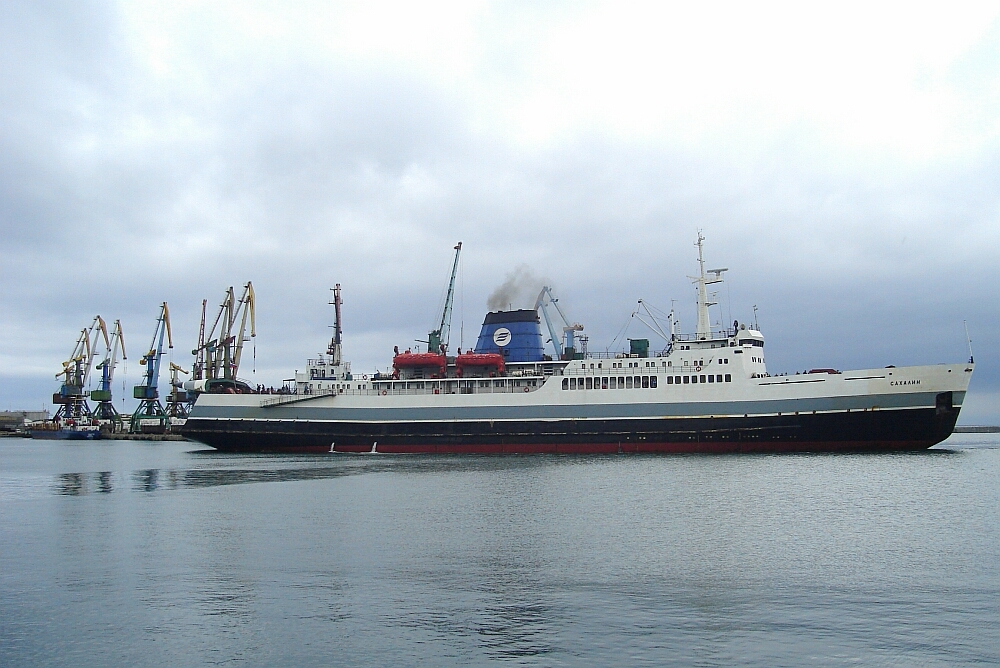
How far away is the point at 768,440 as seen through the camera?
45844 millimetres

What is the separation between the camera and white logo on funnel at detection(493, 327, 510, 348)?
54812 millimetres

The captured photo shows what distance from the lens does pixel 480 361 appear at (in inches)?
2090

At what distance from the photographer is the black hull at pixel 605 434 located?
145 feet

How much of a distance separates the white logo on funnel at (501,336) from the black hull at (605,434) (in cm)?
681

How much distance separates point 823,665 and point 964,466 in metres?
35.3

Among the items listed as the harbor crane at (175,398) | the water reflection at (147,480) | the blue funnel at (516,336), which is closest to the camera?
the water reflection at (147,480)

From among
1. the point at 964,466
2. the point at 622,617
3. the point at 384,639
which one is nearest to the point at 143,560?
the point at 384,639

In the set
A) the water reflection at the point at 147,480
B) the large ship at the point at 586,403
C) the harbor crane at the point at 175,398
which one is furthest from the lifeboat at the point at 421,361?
the harbor crane at the point at 175,398

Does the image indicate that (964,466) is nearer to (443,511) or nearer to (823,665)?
(443,511)

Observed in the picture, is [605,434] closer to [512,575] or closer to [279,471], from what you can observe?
[279,471]

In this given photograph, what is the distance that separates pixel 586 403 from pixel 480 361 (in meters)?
8.24

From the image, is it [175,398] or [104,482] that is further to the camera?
[175,398]

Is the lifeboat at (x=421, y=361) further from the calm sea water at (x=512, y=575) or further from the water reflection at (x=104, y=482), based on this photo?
the calm sea water at (x=512, y=575)

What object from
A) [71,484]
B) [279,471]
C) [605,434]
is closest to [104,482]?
[71,484]
